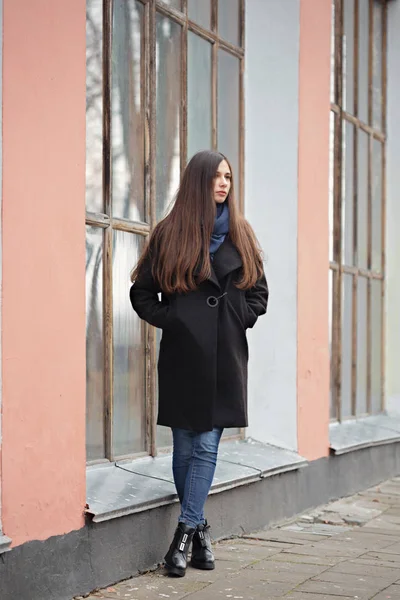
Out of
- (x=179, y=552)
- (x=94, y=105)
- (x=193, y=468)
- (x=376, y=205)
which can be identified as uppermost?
(x=94, y=105)

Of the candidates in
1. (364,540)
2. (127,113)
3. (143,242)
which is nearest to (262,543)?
(364,540)

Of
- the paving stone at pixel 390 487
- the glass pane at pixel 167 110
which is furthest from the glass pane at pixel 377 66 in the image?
the glass pane at pixel 167 110

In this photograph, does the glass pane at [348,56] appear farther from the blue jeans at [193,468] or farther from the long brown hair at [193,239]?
the blue jeans at [193,468]

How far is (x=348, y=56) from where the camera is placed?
922 cm

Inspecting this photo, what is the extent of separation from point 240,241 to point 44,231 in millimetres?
1132

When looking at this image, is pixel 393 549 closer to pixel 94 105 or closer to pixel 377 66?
pixel 94 105

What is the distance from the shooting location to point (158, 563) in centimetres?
534

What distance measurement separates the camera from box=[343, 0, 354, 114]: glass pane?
9.15 metres

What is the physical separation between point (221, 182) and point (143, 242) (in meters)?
0.92

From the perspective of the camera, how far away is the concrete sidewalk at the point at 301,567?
4840mm

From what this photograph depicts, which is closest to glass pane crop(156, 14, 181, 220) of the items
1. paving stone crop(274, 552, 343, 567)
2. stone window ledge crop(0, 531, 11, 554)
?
paving stone crop(274, 552, 343, 567)

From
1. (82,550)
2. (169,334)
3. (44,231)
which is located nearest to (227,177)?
(169,334)

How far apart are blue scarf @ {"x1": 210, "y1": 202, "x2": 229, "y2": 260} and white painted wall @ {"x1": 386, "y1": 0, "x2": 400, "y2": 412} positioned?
5118 mm

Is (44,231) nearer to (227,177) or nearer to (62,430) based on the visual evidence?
(62,430)
